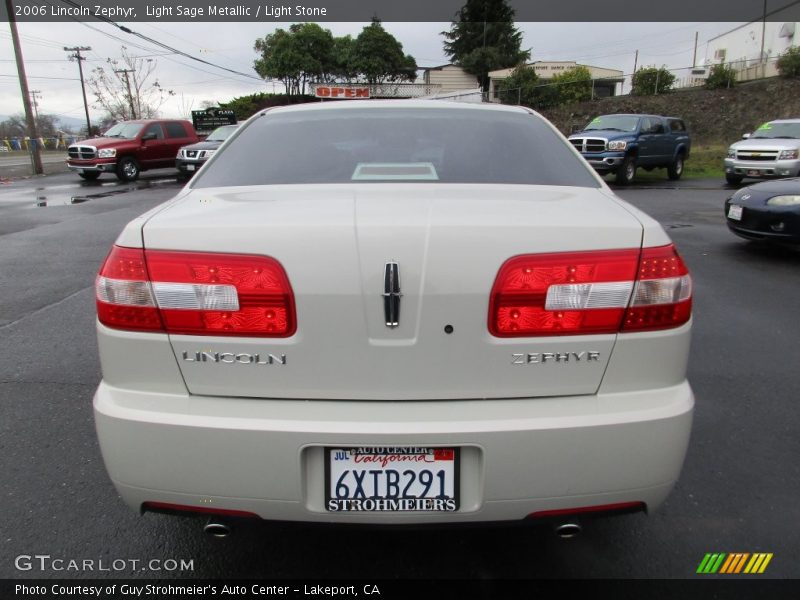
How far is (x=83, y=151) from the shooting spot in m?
18.5

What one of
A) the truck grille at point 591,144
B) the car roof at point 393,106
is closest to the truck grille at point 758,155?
the truck grille at point 591,144

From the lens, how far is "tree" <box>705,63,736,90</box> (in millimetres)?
30359

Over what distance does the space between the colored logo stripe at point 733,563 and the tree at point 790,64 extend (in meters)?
34.1

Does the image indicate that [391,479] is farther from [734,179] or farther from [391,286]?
[734,179]

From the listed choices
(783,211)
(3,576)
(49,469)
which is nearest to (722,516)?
(3,576)

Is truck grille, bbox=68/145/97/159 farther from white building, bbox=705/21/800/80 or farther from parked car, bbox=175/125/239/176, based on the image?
white building, bbox=705/21/800/80

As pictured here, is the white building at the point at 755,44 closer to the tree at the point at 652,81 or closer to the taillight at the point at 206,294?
the tree at the point at 652,81

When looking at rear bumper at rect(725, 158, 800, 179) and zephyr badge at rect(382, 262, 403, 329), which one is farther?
rear bumper at rect(725, 158, 800, 179)

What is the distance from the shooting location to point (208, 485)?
1.72 meters

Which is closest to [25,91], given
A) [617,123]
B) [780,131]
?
[617,123]

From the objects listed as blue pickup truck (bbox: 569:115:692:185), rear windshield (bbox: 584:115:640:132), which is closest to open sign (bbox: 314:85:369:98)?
rear windshield (bbox: 584:115:640:132)

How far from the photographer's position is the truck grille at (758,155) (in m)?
14.4

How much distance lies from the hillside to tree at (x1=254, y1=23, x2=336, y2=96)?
28319 millimetres

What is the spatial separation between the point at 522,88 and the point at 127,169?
24344mm
